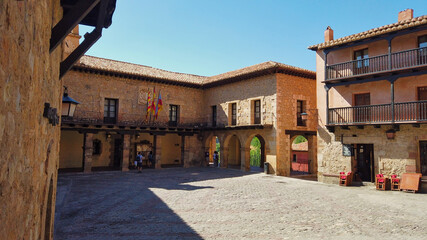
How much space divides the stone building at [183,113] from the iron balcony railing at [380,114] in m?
2.82

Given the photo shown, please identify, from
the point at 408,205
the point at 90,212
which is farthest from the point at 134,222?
the point at 408,205

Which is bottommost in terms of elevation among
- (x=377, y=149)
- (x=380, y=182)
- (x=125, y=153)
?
(x=380, y=182)

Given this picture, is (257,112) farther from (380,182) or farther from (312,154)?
(380,182)

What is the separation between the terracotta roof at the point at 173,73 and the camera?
57.4 ft

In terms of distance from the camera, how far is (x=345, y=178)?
42.8 feet

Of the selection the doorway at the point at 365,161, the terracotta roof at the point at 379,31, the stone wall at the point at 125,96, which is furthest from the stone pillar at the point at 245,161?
the terracotta roof at the point at 379,31

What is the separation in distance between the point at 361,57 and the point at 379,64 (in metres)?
1.34

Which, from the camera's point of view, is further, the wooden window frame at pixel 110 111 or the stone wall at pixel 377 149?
the wooden window frame at pixel 110 111

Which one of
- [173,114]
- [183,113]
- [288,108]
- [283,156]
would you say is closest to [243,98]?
[288,108]

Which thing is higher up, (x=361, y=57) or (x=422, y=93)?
(x=361, y=57)

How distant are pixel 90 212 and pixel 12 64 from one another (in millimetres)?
7457

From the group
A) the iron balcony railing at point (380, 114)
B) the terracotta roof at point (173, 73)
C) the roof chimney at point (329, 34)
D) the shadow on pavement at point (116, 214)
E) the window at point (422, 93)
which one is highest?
the roof chimney at point (329, 34)

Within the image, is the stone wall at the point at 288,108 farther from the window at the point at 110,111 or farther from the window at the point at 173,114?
the window at the point at 110,111

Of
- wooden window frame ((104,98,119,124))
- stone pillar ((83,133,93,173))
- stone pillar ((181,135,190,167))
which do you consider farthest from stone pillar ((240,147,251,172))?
stone pillar ((83,133,93,173))
